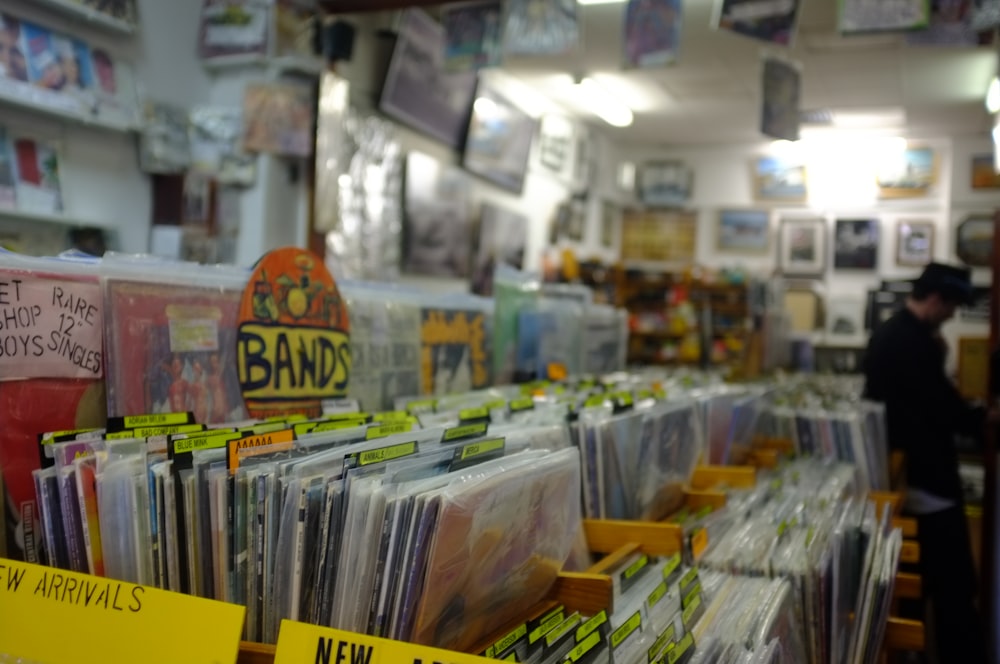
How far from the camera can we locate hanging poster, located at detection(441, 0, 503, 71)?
3.35m

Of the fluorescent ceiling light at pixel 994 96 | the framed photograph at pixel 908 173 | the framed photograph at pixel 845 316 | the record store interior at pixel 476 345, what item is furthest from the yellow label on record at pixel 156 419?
the framed photograph at pixel 908 173

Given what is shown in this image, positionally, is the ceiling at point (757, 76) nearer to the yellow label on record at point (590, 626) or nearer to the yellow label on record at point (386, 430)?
the yellow label on record at point (386, 430)

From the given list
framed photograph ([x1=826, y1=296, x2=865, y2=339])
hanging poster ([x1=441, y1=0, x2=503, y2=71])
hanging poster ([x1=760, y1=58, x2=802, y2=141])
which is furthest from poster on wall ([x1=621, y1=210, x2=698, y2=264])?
hanging poster ([x1=441, y1=0, x2=503, y2=71])

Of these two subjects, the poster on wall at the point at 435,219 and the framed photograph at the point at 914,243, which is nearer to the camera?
the poster on wall at the point at 435,219

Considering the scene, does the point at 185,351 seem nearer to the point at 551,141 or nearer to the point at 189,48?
the point at 189,48

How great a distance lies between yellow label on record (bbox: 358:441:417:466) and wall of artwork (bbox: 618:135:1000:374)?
728 centimetres

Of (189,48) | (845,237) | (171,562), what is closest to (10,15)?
(189,48)

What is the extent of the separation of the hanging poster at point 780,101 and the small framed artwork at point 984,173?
172 inches

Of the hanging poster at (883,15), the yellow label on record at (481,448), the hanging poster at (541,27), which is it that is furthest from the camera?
the hanging poster at (541,27)

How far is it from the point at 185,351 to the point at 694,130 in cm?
702

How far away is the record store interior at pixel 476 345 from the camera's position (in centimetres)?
88

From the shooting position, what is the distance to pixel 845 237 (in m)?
7.55

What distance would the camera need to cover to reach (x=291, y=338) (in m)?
1.39

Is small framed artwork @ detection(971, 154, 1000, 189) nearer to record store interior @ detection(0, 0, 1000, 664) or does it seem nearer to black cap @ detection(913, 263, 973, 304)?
record store interior @ detection(0, 0, 1000, 664)
